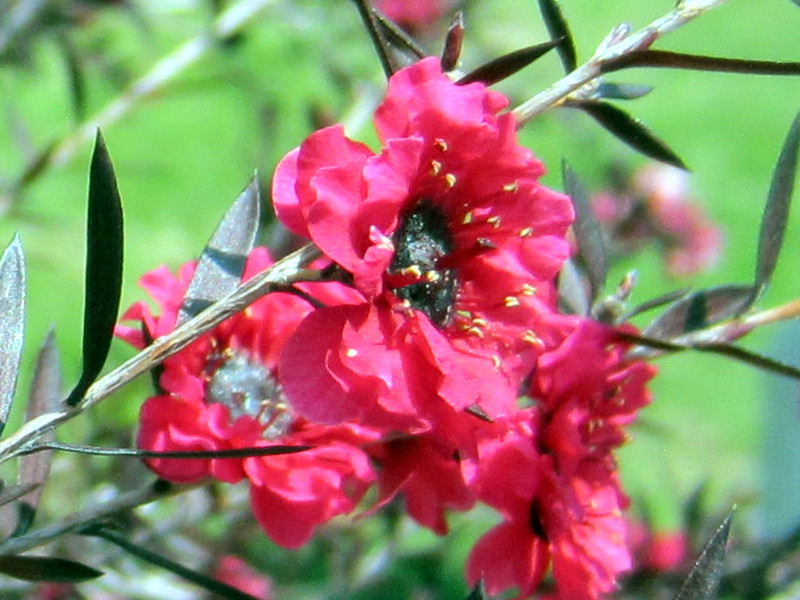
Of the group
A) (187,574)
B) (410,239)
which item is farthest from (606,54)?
(187,574)

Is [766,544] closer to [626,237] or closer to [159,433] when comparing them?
[626,237]

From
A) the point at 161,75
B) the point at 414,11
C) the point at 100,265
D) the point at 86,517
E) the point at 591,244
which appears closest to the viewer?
the point at 100,265

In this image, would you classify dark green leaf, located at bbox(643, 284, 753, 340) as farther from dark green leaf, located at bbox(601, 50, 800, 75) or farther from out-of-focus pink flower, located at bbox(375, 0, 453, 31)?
out-of-focus pink flower, located at bbox(375, 0, 453, 31)

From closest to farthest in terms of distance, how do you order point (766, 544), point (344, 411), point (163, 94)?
point (344, 411) < point (766, 544) < point (163, 94)

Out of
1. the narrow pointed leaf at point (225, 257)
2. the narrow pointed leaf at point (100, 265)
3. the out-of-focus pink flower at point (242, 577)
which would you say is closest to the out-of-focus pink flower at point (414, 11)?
the out-of-focus pink flower at point (242, 577)

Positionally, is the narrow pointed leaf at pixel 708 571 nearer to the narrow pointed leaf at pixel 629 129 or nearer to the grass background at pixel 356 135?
the narrow pointed leaf at pixel 629 129

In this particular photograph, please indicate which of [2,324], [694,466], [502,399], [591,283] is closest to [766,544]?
[591,283]

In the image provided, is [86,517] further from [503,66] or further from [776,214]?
[776,214]
